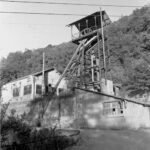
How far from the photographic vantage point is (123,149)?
901cm

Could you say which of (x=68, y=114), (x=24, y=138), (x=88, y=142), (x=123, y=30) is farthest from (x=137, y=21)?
Answer: (x=24, y=138)

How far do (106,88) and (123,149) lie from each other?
1191 centimetres

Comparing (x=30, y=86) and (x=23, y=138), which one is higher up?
(x=30, y=86)

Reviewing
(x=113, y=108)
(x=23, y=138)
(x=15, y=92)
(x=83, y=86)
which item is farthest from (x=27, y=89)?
(x=23, y=138)

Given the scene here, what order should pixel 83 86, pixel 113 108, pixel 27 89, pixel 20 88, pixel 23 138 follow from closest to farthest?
pixel 23 138, pixel 113 108, pixel 83 86, pixel 27 89, pixel 20 88

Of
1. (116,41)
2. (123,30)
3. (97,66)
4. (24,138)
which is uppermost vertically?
(123,30)

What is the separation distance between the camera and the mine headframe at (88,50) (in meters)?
22.2

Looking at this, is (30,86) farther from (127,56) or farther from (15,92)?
(127,56)

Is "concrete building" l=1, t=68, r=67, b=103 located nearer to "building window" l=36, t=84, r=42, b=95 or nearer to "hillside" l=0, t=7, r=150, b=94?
"building window" l=36, t=84, r=42, b=95

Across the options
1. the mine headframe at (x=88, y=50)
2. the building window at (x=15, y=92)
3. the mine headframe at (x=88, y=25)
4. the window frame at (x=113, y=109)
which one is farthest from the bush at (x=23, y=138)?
the building window at (x=15, y=92)

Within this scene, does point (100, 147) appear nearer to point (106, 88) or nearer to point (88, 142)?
point (88, 142)

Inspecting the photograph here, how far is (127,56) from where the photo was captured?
33406 mm

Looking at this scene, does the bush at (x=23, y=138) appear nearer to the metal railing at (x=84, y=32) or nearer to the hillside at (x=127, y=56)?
the hillside at (x=127, y=56)

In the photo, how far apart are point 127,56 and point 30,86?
1702 cm
